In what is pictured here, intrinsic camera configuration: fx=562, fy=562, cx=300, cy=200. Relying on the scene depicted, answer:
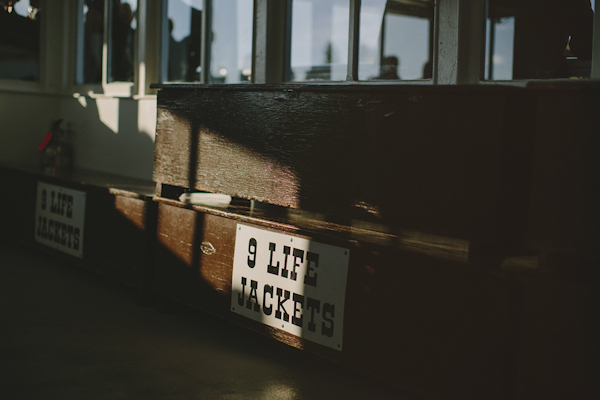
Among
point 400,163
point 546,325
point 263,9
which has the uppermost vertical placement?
point 263,9

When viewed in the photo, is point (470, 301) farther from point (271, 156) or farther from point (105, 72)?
point (105, 72)

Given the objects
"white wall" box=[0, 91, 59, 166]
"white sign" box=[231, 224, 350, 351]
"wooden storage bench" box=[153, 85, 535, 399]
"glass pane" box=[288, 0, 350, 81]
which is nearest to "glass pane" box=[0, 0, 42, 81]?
"white wall" box=[0, 91, 59, 166]

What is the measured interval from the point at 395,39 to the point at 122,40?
221cm

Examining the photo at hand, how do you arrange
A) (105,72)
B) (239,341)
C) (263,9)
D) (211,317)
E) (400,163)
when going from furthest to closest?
(105,72) → (263,9) → (211,317) → (239,341) → (400,163)

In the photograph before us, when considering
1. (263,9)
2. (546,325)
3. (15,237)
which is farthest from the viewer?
(15,237)

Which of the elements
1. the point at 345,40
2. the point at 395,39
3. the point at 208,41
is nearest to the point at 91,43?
the point at 208,41

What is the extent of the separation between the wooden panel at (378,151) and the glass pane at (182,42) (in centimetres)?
147

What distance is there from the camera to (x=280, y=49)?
3.24 metres

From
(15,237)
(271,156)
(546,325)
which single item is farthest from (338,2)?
(15,237)

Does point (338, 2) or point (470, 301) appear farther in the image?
point (338, 2)

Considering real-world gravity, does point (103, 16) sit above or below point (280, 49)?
above

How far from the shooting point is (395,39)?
133 inches

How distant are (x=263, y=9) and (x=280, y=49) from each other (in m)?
0.24

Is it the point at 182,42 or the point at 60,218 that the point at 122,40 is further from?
the point at 60,218
